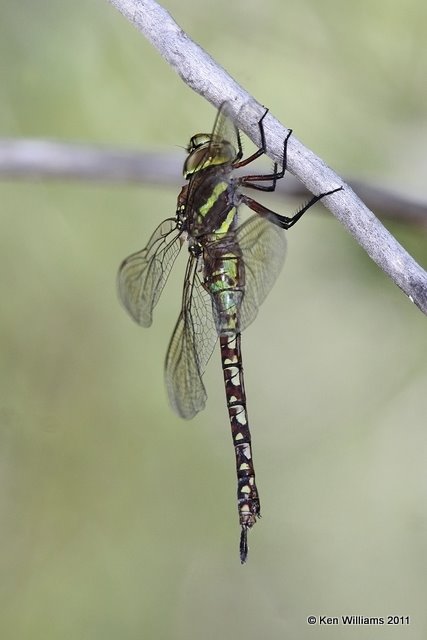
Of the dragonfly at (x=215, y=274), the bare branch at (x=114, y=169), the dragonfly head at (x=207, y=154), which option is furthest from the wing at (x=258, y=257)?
the bare branch at (x=114, y=169)

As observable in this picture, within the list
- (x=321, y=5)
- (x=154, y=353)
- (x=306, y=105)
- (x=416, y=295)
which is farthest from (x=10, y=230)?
(x=416, y=295)

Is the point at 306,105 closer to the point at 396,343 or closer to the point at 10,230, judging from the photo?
the point at 396,343

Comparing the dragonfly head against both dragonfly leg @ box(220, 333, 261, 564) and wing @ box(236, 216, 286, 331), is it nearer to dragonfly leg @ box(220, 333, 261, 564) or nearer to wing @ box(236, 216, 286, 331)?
wing @ box(236, 216, 286, 331)

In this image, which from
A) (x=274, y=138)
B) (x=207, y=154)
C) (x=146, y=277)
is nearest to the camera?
(x=274, y=138)

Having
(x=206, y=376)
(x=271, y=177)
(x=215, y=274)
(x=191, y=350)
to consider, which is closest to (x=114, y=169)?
(x=215, y=274)

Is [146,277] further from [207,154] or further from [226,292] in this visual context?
[207,154]
